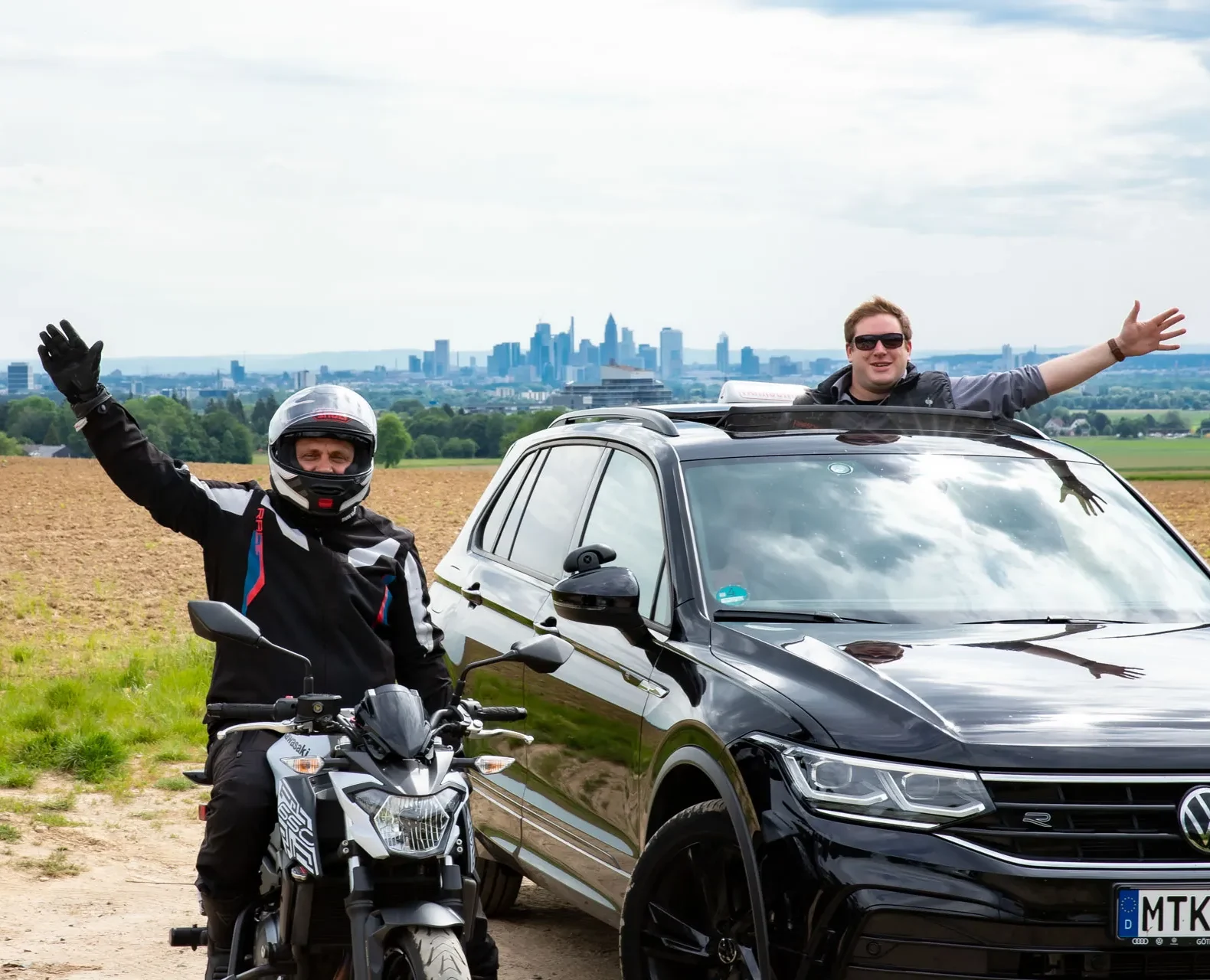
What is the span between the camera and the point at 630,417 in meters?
6.18

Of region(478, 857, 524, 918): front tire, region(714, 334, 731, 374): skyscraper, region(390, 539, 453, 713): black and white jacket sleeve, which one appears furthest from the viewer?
region(714, 334, 731, 374): skyscraper

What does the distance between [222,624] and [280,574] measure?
0.85m

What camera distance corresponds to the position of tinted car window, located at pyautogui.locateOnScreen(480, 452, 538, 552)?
689cm

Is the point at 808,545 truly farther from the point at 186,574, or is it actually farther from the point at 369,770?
the point at 186,574

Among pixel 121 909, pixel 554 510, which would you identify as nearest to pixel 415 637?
pixel 554 510

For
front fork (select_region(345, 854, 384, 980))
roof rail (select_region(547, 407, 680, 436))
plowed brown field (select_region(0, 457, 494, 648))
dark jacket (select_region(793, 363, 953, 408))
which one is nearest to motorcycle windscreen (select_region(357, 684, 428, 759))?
front fork (select_region(345, 854, 384, 980))

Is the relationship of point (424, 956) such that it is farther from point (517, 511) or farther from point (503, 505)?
point (503, 505)

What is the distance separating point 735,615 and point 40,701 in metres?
7.89

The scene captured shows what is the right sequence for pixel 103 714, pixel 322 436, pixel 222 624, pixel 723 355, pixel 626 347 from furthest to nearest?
pixel 626 347, pixel 723 355, pixel 103 714, pixel 322 436, pixel 222 624

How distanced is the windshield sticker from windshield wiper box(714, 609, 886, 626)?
42mm

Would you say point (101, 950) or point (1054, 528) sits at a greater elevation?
point (1054, 528)

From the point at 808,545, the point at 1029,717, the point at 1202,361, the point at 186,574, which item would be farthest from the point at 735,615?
the point at 1202,361

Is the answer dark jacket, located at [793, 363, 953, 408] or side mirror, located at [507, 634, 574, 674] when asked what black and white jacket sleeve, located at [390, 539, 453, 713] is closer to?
side mirror, located at [507, 634, 574, 674]

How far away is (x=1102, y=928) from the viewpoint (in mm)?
3695
